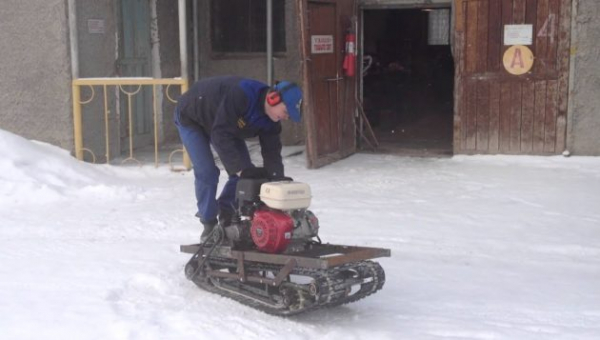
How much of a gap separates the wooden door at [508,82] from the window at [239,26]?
3385mm

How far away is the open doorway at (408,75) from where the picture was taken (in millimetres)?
16375

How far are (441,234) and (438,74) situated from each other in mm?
12722

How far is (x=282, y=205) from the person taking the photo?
5391 millimetres

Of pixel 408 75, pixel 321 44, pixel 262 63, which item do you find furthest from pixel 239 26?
pixel 408 75

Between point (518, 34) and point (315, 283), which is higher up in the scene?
point (518, 34)

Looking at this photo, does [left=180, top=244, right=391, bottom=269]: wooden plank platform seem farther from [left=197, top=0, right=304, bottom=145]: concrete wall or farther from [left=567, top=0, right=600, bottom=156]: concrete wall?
[left=197, top=0, right=304, bottom=145]: concrete wall

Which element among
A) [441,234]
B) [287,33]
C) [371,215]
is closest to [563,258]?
[441,234]

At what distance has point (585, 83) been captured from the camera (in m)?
11.3

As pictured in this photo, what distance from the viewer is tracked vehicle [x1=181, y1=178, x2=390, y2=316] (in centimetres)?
529

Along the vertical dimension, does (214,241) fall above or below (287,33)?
below

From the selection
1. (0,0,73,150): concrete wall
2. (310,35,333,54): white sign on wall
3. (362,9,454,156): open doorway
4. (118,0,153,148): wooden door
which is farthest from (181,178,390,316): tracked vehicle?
(362,9,454,156): open doorway

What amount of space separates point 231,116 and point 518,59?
6.81m

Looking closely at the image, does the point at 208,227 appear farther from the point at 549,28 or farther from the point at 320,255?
the point at 549,28

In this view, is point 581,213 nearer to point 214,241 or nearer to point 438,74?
point 214,241
